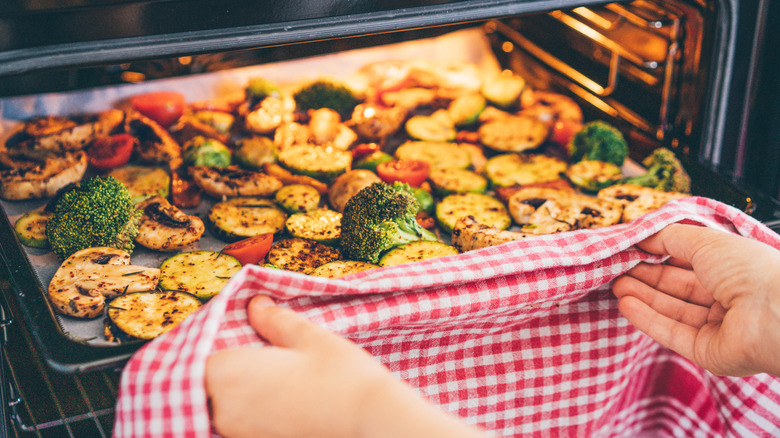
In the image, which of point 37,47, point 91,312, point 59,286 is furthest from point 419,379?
point 37,47

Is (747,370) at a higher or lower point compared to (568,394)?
higher

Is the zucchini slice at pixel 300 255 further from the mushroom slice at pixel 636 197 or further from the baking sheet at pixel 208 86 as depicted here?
the mushroom slice at pixel 636 197

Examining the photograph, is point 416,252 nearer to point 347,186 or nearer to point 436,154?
point 347,186

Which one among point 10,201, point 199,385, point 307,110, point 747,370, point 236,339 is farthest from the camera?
point 307,110

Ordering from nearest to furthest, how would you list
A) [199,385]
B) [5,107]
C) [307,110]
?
[199,385]
[5,107]
[307,110]

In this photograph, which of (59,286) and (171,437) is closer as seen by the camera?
(171,437)

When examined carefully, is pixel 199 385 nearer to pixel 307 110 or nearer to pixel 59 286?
pixel 59 286

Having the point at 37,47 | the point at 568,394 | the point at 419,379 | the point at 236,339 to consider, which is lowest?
the point at 568,394
